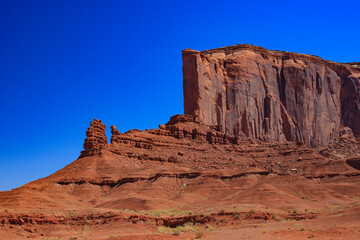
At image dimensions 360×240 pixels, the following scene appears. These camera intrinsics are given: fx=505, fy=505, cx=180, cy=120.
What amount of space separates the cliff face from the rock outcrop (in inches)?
1095

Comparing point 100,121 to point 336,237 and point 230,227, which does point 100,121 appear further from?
point 336,237

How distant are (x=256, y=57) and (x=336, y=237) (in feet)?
289

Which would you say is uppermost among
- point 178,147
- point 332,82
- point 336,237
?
point 332,82

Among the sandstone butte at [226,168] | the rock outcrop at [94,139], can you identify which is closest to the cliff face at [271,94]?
the sandstone butte at [226,168]

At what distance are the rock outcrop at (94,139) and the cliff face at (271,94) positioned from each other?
27805 mm

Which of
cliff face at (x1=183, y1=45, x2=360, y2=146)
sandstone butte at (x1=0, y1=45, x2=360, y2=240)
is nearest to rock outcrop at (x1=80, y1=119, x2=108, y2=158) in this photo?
A: sandstone butte at (x1=0, y1=45, x2=360, y2=240)

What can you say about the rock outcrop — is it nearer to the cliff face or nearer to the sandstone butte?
the sandstone butte

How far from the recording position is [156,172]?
226ft

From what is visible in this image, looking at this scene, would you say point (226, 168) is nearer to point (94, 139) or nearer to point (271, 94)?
point (94, 139)

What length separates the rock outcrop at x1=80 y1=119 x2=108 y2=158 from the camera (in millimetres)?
72438

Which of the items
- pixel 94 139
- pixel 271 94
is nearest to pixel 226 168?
pixel 94 139

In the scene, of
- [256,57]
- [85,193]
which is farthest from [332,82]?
[85,193]

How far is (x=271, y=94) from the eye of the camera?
11438 cm

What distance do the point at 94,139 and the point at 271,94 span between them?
177 ft
